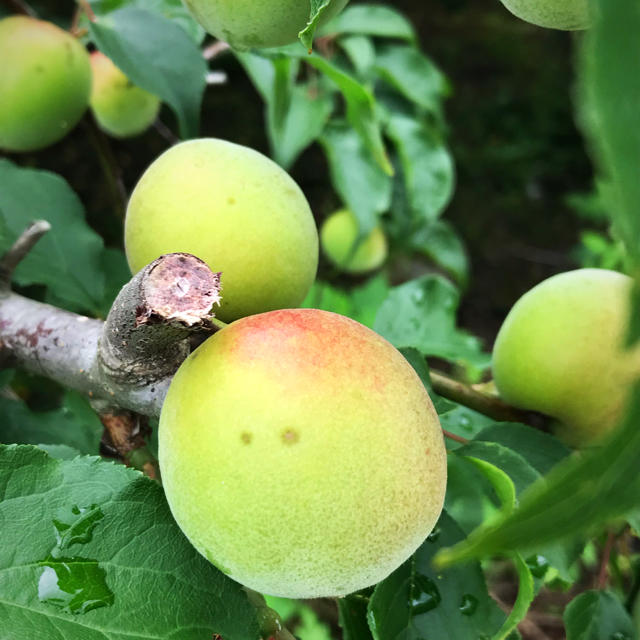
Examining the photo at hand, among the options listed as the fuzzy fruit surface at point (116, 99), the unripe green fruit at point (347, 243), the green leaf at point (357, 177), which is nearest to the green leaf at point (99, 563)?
the fuzzy fruit surface at point (116, 99)

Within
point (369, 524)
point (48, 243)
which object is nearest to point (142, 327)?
point (369, 524)

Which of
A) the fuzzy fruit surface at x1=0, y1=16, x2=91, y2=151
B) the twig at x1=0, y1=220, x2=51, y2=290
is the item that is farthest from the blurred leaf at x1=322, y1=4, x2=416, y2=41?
the twig at x1=0, y1=220, x2=51, y2=290

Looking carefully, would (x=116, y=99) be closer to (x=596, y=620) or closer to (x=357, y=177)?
(x=357, y=177)

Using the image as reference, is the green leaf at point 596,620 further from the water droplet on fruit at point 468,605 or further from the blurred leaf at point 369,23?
the blurred leaf at point 369,23

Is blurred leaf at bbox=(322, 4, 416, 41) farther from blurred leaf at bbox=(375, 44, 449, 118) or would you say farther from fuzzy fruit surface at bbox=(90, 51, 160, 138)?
fuzzy fruit surface at bbox=(90, 51, 160, 138)

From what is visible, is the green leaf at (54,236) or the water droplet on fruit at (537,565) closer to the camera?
the water droplet on fruit at (537,565)

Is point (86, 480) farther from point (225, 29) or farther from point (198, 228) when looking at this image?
point (225, 29)

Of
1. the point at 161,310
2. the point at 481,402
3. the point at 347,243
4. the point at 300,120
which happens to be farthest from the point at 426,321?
the point at 347,243
